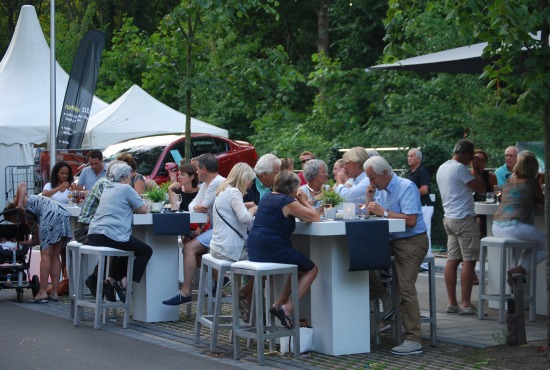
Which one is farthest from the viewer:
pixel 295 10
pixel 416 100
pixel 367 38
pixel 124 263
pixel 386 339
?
pixel 295 10

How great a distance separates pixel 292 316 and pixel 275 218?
2.91 ft

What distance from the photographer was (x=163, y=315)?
38.4 feet

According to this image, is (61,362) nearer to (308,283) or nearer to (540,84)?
(308,283)

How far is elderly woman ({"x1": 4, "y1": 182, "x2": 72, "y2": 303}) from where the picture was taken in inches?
531

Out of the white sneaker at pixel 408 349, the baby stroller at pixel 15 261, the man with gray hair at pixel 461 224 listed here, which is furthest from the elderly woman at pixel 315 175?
the baby stroller at pixel 15 261

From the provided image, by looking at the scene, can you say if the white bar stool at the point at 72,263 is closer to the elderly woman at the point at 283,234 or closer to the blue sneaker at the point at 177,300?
the blue sneaker at the point at 177,300

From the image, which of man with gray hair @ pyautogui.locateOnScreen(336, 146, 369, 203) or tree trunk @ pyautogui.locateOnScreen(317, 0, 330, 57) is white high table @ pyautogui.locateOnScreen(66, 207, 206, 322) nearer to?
man with gray hair @ pyautogui.locateOnScreen(336, 146, 369, 203)

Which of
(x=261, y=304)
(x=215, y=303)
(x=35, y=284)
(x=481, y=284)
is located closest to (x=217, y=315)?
(x=215, y=303)

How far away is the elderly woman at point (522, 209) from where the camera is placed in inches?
446

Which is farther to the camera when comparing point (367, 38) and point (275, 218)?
point (367, 38)

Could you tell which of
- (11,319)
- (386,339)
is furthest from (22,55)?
(386,339)

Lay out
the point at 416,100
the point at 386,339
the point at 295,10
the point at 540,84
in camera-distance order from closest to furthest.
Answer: the point at 540,84
the point at 386,339
the point at 416,100
the point at 295,10

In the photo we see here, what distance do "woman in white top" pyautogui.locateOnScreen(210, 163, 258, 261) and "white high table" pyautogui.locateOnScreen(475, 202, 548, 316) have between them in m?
3.39

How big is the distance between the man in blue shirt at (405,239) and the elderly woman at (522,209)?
206 centimetres
